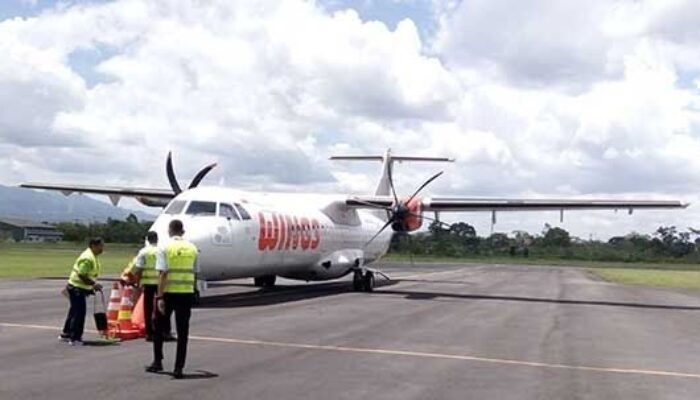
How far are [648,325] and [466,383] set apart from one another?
1066 cm

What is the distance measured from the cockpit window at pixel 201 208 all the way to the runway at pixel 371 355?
220cm

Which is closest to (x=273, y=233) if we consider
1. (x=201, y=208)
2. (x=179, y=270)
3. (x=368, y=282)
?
(x=201, y=208)

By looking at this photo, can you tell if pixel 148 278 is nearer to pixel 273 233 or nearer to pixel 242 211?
pixel 242 211

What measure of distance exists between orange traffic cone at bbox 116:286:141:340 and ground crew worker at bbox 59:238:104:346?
843 mm

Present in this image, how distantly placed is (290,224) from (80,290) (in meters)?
13.0

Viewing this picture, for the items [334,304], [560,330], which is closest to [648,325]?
[560,330]

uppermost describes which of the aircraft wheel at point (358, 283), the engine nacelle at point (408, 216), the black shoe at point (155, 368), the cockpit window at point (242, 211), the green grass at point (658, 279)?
the engine nacelle at point (408, 216)

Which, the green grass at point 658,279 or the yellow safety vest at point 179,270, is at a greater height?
the yellow safety vest at point 179,270

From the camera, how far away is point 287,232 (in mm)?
25891

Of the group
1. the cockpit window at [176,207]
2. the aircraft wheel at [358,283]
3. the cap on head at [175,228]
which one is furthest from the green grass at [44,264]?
the cap on head at [175,228]

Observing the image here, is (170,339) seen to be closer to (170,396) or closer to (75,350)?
(75,350)

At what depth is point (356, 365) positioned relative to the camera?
12109 mm

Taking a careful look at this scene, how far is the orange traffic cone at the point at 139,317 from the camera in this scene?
579 inches

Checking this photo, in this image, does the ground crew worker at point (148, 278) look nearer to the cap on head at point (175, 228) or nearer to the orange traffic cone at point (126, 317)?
the orange traffic cone at point (126, 317)
